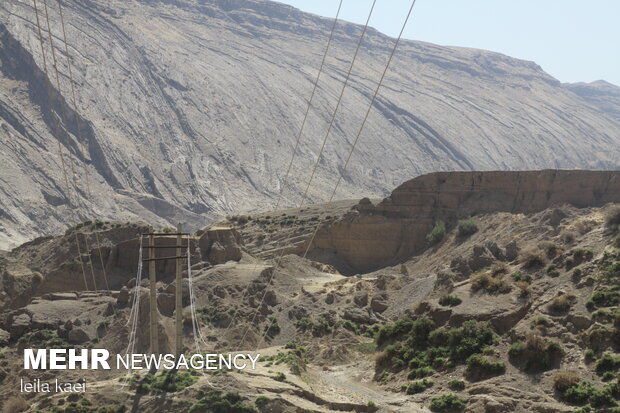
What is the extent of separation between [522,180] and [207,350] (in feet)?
119

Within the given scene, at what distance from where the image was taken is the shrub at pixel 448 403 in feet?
114

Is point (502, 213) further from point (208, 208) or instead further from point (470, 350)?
point (208, 208)

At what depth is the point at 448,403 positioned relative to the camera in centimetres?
3494

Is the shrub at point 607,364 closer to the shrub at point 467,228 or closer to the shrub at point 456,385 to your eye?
the shrub at point 456,385

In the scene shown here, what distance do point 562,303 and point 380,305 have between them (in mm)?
18449

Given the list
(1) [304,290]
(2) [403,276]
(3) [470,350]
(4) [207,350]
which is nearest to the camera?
(3) [470,350]

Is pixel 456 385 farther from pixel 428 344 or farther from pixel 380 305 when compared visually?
pixel 380 305

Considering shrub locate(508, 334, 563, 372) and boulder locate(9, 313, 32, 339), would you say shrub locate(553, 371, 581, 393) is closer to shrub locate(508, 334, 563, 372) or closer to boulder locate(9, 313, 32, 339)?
shrub locate(508, 334, 563, 372)

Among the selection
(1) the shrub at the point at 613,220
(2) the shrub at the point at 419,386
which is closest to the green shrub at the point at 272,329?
(2) the shrub at the point at 419,386

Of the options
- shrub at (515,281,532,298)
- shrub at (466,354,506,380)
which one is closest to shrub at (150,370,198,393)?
shrub at (466,354,506,380)

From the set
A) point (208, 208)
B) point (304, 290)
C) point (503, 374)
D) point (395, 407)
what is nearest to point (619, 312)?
point (503, 374)

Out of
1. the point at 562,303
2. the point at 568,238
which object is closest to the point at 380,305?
the point at 568,238

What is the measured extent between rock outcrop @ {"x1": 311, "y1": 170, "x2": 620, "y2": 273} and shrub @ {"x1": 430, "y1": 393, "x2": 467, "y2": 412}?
3971 cm

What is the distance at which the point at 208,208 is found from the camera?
13912 cm
